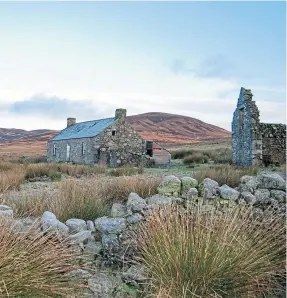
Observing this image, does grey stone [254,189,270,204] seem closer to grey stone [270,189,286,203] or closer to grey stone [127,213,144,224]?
grey stone [270,189,286,203]

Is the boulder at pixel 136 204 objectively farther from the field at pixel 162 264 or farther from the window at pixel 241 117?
the window at pixel 241 117

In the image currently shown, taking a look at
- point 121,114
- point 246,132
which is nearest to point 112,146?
point 121,114

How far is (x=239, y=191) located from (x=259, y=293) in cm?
252

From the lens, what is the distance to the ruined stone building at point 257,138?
53.1ft

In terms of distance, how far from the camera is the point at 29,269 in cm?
341

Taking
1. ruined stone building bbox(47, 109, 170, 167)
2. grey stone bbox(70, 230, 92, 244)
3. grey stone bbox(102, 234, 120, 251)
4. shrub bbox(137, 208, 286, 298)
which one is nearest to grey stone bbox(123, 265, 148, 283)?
shrub bbox(137, 208, 286, 298)

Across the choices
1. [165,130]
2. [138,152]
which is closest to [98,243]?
[138,152]

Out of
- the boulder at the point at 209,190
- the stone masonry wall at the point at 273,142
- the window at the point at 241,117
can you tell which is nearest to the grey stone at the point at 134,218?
the boulder at the point at 209,190

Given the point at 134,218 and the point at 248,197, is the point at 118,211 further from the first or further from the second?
the point at 248,197

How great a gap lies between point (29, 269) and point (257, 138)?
548 inches

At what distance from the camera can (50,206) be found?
6133mm

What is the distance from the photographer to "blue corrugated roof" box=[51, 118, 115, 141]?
2392 centimetres

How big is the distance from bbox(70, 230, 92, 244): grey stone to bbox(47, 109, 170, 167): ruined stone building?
1704cm

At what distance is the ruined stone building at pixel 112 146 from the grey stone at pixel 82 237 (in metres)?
17.0
